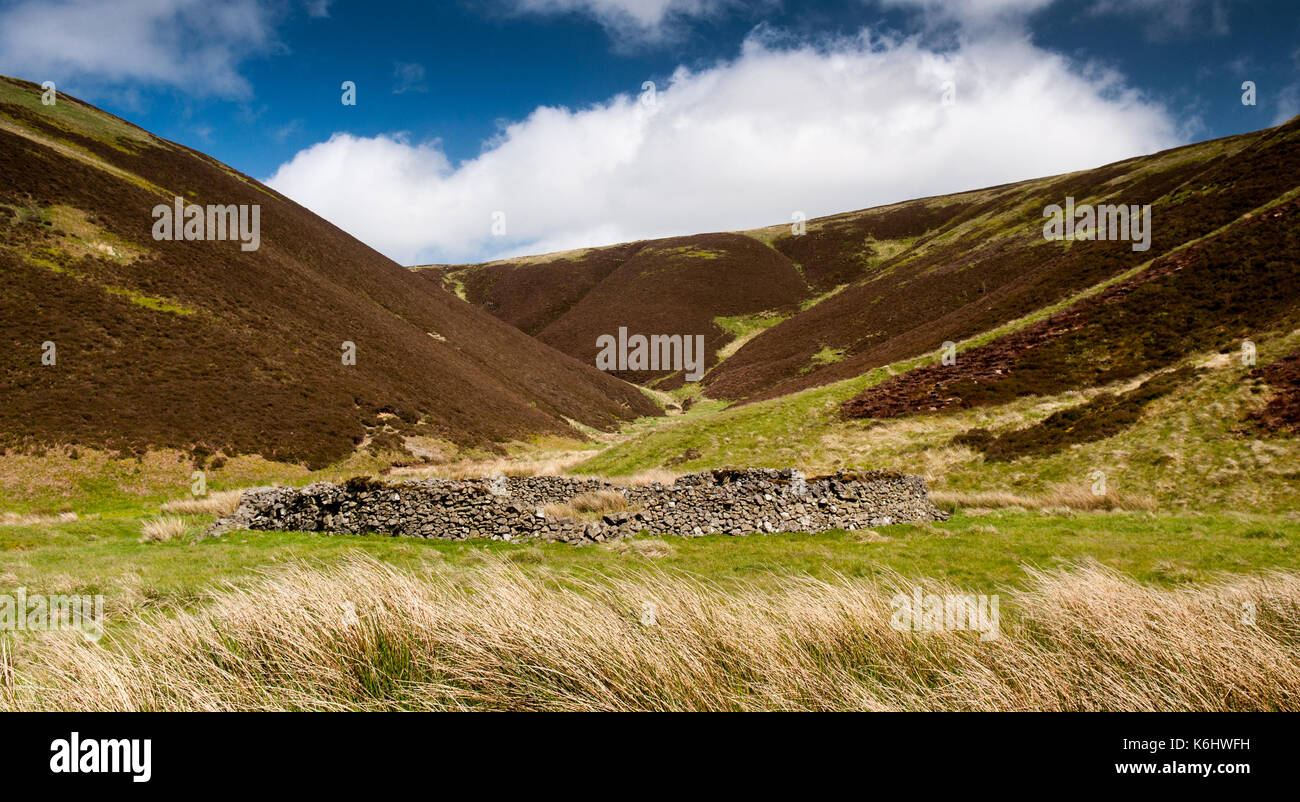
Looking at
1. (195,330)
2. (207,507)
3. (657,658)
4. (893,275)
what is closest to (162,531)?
(207,507)

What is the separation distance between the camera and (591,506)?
16.8m

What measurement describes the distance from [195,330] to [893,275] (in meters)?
61.8

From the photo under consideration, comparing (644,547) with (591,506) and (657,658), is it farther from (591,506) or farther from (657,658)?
(657,658)

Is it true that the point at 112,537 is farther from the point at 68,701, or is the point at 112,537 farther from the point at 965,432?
the point at 965,432

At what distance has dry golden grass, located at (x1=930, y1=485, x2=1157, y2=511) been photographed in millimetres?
14453

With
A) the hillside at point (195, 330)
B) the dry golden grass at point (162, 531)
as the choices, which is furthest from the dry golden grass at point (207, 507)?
the hillside at point (195, 330)

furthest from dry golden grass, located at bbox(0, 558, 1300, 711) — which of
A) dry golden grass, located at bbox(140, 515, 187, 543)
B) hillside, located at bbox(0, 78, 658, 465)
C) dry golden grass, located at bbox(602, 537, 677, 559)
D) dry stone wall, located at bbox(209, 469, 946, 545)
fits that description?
hillside, located at bbox(0, 78, 658, 465)

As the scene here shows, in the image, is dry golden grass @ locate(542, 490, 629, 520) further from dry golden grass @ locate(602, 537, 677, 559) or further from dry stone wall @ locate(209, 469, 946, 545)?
dry golden grass @ locate(602, 537, 677, 559)

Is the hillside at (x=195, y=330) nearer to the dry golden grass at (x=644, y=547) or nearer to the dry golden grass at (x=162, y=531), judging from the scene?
the dry golden grass at (x=162, y=531)

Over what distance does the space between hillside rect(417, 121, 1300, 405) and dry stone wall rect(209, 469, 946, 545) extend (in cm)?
1368

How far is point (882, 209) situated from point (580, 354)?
79.1 m
